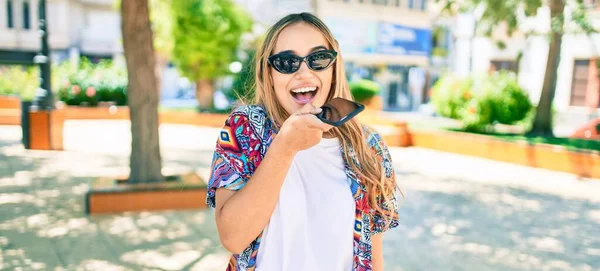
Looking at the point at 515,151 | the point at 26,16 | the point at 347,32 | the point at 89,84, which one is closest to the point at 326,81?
the point at 515,151

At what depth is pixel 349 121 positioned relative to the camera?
1724mm

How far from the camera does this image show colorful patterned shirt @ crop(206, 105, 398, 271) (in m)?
1.47

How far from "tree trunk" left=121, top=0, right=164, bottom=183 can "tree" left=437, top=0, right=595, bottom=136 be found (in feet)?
23.5

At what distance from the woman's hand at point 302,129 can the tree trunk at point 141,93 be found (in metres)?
5.29

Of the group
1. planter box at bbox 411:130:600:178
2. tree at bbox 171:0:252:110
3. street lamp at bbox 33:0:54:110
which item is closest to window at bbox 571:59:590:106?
planter box at bbox 411:130:600:178

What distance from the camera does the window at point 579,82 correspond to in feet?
67.5

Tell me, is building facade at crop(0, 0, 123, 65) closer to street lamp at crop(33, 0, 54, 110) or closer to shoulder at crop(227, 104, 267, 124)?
street lamp at crop(33, 0, 54, 110)

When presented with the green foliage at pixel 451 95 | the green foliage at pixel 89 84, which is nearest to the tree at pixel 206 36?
the green foliage at pixel 89 84

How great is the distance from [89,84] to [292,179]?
18.0 meters

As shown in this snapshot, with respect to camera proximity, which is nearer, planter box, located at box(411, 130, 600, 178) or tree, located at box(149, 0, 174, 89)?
planter box, located at box(411, 130, 600, 178)

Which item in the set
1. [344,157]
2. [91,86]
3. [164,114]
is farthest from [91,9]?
[344,157]

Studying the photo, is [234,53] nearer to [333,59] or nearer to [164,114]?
[164,114]

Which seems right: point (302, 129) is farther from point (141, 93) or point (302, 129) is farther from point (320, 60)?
point (141, 93)

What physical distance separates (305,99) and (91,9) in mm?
37011
